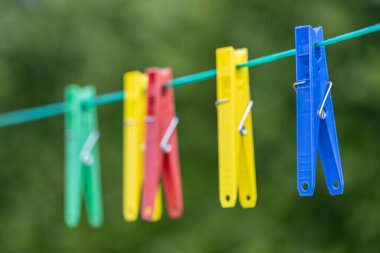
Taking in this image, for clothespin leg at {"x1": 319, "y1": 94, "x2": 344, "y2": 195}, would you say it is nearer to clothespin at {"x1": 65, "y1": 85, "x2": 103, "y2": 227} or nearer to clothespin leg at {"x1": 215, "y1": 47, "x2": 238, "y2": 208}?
clothespin leg at {"x1": 215, "y1": 47, "x2": 238, "y2": 208}

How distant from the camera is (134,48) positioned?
732cm

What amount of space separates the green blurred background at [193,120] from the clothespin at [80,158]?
3.64 meters

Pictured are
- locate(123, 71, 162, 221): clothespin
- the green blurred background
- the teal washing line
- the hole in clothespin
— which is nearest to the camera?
the teal washing line

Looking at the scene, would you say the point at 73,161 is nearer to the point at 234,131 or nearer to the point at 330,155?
the point at 234,131

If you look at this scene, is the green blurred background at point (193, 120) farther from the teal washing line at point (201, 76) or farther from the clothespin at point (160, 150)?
the clothespin at point (160, 150)

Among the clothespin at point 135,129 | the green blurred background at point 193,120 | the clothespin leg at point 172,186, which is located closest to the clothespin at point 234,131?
the clothespin leg at point 172,186

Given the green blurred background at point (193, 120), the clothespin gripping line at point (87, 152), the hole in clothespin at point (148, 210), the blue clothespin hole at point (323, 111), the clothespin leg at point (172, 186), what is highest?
the green blurred background at point (193, 120)

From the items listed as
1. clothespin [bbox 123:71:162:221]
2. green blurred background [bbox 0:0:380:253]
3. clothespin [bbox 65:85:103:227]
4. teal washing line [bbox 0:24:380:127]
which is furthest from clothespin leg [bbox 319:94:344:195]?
green blurred background [bbox 0:0:380:253]

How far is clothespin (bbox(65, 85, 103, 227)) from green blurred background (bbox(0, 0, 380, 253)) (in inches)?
143

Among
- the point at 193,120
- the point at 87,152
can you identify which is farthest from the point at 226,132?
the point at 193,120

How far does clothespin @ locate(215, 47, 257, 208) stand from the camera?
2508 mm

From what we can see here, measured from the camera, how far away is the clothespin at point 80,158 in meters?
3.05

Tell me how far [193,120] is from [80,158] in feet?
13.8

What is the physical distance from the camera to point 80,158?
122 inches
